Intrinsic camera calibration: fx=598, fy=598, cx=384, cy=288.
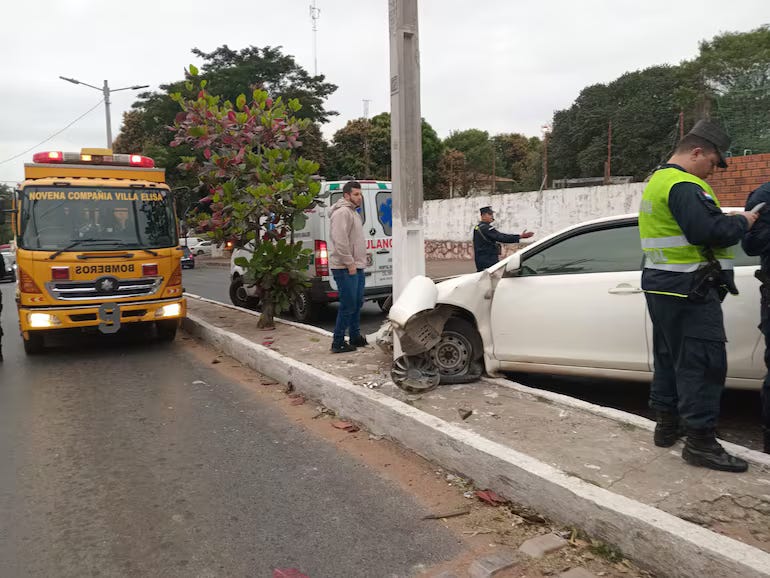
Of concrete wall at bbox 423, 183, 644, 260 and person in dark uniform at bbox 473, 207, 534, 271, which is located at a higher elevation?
concrete wall at bbox 423, 183, 644, 260

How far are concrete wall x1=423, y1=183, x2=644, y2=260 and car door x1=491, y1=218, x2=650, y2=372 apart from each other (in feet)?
29.0

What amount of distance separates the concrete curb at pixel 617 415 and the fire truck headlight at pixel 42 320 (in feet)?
16.7

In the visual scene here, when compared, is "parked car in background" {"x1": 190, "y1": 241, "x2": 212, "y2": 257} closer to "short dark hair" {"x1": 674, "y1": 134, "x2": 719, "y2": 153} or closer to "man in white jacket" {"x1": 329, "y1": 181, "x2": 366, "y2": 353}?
"man in white jacket" {"x1": 329, "y1": 181, "x2": 366, "y2": 353}

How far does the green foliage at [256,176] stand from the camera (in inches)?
293

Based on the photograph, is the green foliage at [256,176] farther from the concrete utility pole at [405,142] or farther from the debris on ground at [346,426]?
the debris on ground at [346,426]

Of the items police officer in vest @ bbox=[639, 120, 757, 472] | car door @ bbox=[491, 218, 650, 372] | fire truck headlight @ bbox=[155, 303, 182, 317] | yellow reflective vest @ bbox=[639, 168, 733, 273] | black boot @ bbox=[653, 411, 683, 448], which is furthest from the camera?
fire truck headlight @ bbox=[155, 303, 182, 317]

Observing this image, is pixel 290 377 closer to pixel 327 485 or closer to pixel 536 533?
pixel 327 485

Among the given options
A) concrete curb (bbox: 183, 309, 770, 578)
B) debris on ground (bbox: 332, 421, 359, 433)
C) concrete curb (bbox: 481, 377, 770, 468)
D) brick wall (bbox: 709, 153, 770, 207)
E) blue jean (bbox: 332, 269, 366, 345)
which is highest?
brick wall (bbox: 709, 153, 770, 207)

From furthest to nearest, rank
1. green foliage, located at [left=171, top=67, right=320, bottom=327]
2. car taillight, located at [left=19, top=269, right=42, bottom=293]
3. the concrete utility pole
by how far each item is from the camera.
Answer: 1. green foliage, located at [left=171, top=67, right=320, bottom=327]
2. car taillight, located at [left=19, top=269, right=42, bottom=293]
3. the concrete utility pole

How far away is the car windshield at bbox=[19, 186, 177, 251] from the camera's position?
23.4 ft

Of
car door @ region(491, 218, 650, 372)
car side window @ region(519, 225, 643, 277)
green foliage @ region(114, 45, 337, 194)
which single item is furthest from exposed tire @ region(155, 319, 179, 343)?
green foliage @ region(114, 45, 337, 194)

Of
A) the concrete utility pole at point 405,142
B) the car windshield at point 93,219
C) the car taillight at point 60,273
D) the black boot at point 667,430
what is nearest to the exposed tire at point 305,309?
the car windshield at point 93,219

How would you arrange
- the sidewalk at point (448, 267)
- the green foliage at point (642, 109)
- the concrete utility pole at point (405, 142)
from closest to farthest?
1. the concrete utility pole at point (405, 142)
2. the sidewalk at point (448, 267)
3. the green foliage at point (642, 109)

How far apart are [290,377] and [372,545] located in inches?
117
